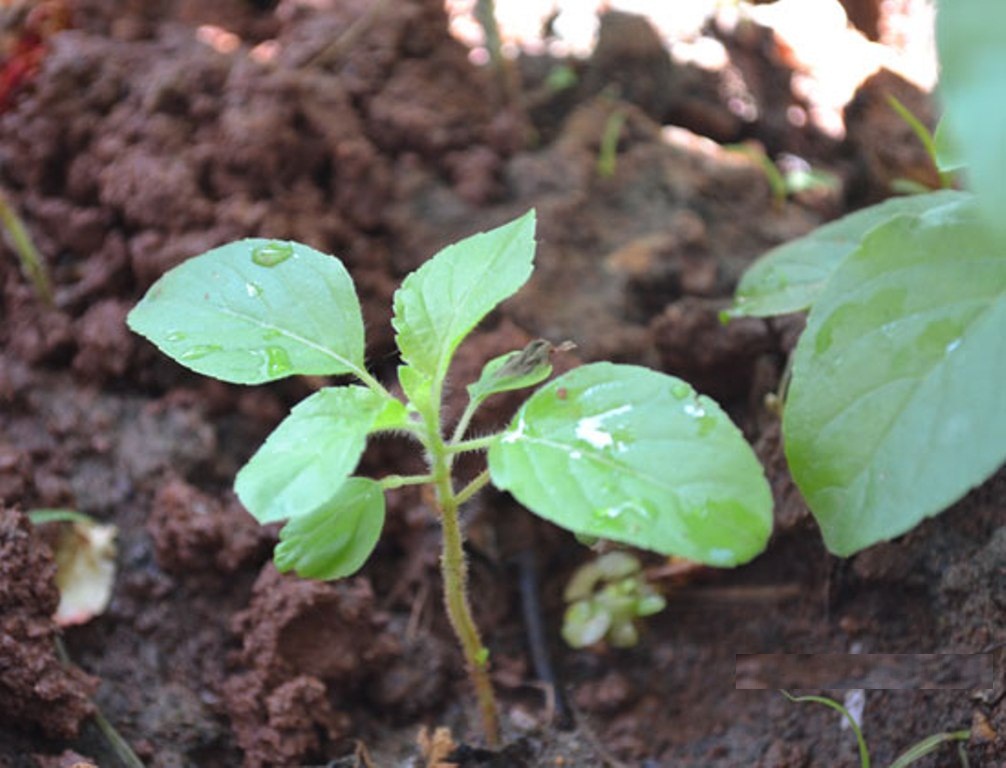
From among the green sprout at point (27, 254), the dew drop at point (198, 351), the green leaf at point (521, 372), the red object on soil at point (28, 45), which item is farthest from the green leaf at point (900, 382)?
the red object on soil at point (28, 45)

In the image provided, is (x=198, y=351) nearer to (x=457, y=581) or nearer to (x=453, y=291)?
(x=453, y=291)

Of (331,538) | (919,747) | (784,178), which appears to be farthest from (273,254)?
(784,178)

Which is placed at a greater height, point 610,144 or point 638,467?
point 638,467

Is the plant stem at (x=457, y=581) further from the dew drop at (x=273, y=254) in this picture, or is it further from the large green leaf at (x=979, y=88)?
the large green leaf at (x=979, y=88)

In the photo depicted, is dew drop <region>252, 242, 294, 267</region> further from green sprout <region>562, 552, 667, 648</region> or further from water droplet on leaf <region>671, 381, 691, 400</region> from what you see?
green sprout <region>562, 552, 667, 648</region>

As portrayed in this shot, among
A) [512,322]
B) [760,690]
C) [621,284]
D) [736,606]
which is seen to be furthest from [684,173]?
[760,690]

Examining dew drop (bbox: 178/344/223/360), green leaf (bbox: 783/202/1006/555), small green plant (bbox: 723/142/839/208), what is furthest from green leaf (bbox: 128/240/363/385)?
small green plant (bbox: 723/142/839/208)

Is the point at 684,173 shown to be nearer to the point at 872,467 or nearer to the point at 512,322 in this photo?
the point at 512,322
